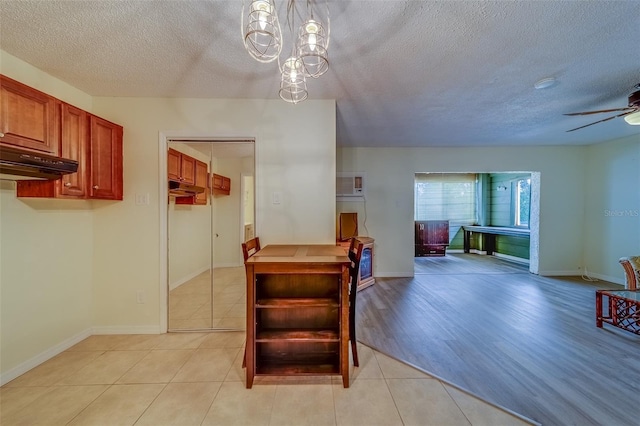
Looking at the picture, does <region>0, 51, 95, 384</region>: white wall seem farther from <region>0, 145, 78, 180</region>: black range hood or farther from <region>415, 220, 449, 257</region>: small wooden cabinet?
<region>415, 220, 449, 257</region>: small wooden cabinet

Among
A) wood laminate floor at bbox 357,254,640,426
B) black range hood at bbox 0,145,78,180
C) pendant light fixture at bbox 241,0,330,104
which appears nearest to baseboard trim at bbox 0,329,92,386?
black range hood at bbox 0,145,78,180

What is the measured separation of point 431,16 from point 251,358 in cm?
255

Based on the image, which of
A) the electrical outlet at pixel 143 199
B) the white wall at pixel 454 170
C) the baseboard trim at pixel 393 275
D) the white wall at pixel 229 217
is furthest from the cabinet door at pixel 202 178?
the baseboard trim at pixel 393 275

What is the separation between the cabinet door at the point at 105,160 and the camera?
7.65ft

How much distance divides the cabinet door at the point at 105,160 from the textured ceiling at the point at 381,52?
40cm

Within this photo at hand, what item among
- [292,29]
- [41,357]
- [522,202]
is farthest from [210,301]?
[522,202]

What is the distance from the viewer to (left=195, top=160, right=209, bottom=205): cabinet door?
2848 millimetres

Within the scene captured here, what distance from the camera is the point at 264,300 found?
1921 millimetres

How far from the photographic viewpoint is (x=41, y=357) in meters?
2.17

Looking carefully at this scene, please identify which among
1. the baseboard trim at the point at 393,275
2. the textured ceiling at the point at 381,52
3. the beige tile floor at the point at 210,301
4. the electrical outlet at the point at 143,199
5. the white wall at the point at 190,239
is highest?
the textured ceiling at the point at 381,52

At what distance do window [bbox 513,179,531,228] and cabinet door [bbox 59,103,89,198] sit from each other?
843cm

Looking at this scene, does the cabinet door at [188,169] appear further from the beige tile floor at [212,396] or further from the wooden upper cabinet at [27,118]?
the beige tile floor at [212,396]

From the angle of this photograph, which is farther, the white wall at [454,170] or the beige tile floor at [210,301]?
the white wall at [454,170]

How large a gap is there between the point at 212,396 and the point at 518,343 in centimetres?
280
